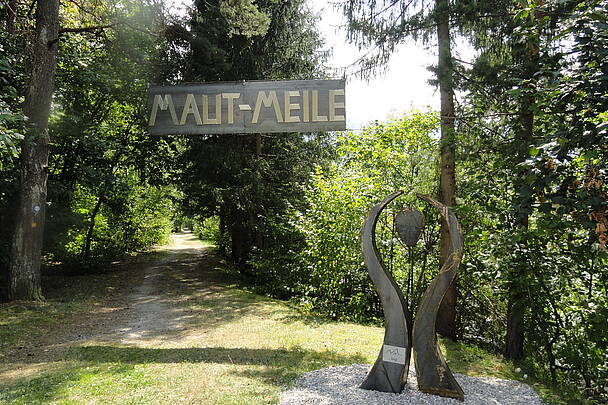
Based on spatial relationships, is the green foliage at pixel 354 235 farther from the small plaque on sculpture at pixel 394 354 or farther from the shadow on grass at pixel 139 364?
the small plaque on sculpture at pixel 394 354

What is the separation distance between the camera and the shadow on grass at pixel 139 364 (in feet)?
15.0

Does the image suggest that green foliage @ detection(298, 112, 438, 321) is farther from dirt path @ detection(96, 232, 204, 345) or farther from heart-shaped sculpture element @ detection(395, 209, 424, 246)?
heart-shaped sculpture element @ detection(395, 209, 424, 246)

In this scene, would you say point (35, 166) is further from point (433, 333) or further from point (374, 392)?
point (433, 333)

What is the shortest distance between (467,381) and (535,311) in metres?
1.48

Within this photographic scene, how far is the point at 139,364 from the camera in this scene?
216 inches

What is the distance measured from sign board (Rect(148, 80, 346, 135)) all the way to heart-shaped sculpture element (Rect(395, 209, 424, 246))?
178cm

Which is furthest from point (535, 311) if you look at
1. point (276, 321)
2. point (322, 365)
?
point (276, 321)

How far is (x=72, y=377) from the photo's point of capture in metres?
4.94

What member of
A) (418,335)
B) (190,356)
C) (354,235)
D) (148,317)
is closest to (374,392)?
(418,335)

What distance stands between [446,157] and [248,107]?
336cm

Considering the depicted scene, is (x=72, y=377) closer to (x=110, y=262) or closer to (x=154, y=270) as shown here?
(x=154, y=270)

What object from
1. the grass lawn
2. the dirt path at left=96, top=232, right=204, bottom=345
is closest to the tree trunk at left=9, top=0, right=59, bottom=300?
the grass lawn

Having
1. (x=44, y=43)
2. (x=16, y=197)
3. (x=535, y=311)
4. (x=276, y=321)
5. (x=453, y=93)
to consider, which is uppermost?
(x=44, y=43)

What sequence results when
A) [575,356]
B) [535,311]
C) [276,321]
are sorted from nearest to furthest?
[575,356]
[535,311]
[276,321]
